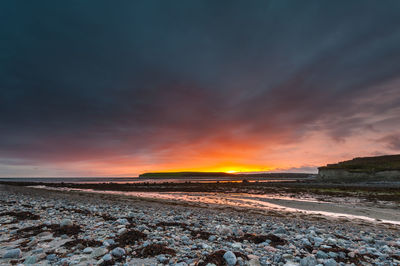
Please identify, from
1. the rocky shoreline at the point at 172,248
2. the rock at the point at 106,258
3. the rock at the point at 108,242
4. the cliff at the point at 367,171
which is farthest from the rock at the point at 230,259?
the cliff at the point at 367,171

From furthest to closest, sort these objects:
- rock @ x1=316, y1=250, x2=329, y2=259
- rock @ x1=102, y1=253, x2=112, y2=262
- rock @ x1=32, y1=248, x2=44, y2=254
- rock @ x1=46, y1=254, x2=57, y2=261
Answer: rock @ x1=316, y1=250, x2=329, y2=259 → rock @ x1=32, y1=248, x2=44, y2=254 → rock @ x1=46, y1=254, x2=57, y2=261 → rock @ x1=102, y1=253, x2=112, y2=262

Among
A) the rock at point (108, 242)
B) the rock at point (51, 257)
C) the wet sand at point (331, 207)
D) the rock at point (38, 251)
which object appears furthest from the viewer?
the wet sand at point (331, 207)

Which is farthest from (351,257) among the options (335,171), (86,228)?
(335,171)

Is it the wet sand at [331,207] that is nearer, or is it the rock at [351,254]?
the rock at [351,254]

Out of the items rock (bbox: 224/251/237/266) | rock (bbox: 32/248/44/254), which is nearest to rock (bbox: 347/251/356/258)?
rock (bbox: 224/251/237/266)

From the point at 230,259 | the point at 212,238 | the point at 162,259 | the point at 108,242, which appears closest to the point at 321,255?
the point at 230,259

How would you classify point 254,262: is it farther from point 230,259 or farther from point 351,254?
point 351,254

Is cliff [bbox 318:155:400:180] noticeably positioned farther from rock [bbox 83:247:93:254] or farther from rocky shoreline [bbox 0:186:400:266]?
rock [bbox 83:247:93:254]

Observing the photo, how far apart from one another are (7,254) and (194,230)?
547 centimetres

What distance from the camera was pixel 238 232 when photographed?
23.9 feet

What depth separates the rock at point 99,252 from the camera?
4863mm

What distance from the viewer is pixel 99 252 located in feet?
16.4

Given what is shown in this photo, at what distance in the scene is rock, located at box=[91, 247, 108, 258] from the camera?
4.86 metres

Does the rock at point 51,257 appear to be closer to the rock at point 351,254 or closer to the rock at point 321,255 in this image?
the rock at point 321,255
